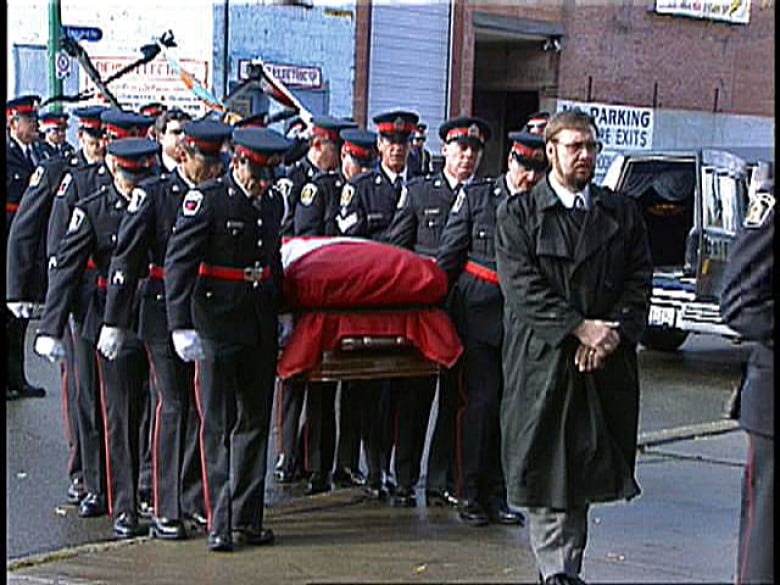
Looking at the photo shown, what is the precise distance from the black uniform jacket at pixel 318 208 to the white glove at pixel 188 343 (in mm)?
2017

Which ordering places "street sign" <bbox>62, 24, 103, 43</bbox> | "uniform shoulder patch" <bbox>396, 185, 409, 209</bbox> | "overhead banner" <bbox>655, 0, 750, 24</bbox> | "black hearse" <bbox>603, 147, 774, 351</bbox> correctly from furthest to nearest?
"overhead banner" <bbox>655, 0, 750, 24</bbox>, "street sign" <bbox>62, 24, 103, 43</bbox>, "black hearse" <bbox>603, 147, 774, 351</bbox>, "uniform shoulder patch" <bbox>396, 185, 409, 209</bbox>

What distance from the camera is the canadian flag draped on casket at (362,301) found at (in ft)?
26.2

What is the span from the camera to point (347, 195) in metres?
9.05

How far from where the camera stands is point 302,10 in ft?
78.3

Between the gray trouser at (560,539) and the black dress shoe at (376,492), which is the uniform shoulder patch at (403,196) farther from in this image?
the gray trouser at (560,539)

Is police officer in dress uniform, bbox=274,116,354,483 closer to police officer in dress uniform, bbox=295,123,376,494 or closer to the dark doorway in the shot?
police officer in dress uniform, bbox=295,123,376,494

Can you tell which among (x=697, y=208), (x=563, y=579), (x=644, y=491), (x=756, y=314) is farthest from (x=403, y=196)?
(x=697, y=208)

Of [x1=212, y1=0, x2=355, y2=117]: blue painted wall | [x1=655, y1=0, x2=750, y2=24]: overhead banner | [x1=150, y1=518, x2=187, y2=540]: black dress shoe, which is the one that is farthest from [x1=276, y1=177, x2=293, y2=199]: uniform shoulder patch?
[x1=655, y1=0, x2=750, y2=24]: overhead banner

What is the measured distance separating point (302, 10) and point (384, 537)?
1712cm

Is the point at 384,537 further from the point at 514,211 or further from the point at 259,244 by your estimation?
the point at 514,211

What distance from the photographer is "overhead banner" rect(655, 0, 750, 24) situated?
30.5 m

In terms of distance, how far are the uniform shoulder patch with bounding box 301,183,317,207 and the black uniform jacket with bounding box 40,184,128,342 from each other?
153 centimetres

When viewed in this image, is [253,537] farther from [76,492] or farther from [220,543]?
[76,492]

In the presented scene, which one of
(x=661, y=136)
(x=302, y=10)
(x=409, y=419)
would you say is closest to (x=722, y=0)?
(x=661, y=136)
